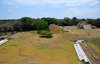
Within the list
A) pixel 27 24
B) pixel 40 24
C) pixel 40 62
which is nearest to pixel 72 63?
pixel 40 62

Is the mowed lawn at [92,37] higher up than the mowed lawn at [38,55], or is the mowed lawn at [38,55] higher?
the mowed lawn at [92,37]

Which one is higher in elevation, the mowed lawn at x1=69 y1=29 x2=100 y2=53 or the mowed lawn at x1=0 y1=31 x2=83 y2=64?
the mowed lawn at x1=69 y1=29 x2=100 y2=53

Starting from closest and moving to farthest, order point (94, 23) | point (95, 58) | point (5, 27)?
point (95, 58)
point (5, 27)
point (94, 23)

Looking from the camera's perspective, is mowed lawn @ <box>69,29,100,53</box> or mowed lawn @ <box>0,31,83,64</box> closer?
mowed lawn @ <box>0,31,83,64</box>

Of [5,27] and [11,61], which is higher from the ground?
[5,27]

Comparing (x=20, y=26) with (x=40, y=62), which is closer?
(x=40, y=62)

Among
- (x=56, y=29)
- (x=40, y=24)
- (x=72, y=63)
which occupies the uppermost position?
(x=40, y=24)

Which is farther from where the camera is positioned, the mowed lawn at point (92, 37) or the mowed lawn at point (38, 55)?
the mowed lawn at point (92, 37)

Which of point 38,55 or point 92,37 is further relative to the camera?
point 92,37

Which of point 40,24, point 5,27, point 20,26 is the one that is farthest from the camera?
point 20,26

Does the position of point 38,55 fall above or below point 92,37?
below

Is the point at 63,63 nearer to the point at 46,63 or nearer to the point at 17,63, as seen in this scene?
the point at 46,63
